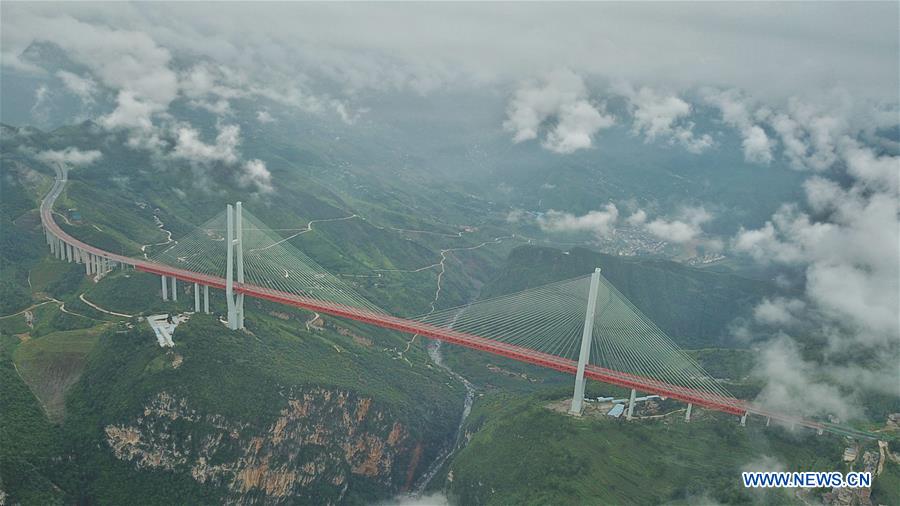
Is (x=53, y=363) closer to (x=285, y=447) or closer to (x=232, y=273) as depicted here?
(x=232, y=273)

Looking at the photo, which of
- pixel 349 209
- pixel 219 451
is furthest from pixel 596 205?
pixel 219 451

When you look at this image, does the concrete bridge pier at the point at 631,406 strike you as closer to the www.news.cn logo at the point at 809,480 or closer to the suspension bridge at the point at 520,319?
the suspension bridge at the point at 520,319

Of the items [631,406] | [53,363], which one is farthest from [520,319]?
[53,363]

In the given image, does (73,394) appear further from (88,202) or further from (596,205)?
(596,205)

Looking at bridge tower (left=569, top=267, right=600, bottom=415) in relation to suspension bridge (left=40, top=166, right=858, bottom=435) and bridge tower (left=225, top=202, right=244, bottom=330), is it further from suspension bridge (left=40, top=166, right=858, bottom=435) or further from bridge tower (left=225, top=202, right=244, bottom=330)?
bridge tower (left=225, top=202, right=244, bottom=330)

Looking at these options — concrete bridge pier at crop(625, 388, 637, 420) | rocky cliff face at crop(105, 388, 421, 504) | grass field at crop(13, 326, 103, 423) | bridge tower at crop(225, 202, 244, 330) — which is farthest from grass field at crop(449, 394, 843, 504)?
grass field at crop(13, 326, 103, 423)

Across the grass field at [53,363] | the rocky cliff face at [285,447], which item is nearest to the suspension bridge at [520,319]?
the rocky cliff face at [285,447]
